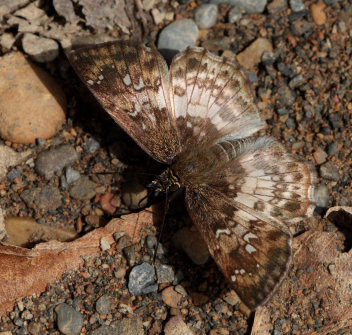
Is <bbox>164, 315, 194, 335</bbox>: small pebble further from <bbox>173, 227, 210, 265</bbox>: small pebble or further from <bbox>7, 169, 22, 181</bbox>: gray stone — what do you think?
<bbox>7, 169, 22, 181</bbox>: gray stone

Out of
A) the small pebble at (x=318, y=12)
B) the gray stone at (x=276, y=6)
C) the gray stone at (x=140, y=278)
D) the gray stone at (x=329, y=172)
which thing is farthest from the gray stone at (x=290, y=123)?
the gray stone at (x=140, y=278)

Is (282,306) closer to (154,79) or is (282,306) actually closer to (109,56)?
(154,79)

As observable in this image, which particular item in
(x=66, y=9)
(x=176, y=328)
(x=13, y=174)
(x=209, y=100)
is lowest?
(x=176, y=328)

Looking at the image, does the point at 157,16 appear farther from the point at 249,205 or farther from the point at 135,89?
the point at 249,205

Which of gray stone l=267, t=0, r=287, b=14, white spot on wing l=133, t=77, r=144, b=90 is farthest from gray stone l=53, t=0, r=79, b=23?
gray stone l=267, t=0, r=287, b=14

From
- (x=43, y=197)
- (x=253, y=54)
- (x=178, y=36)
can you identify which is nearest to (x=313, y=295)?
(x=253, y=54)
